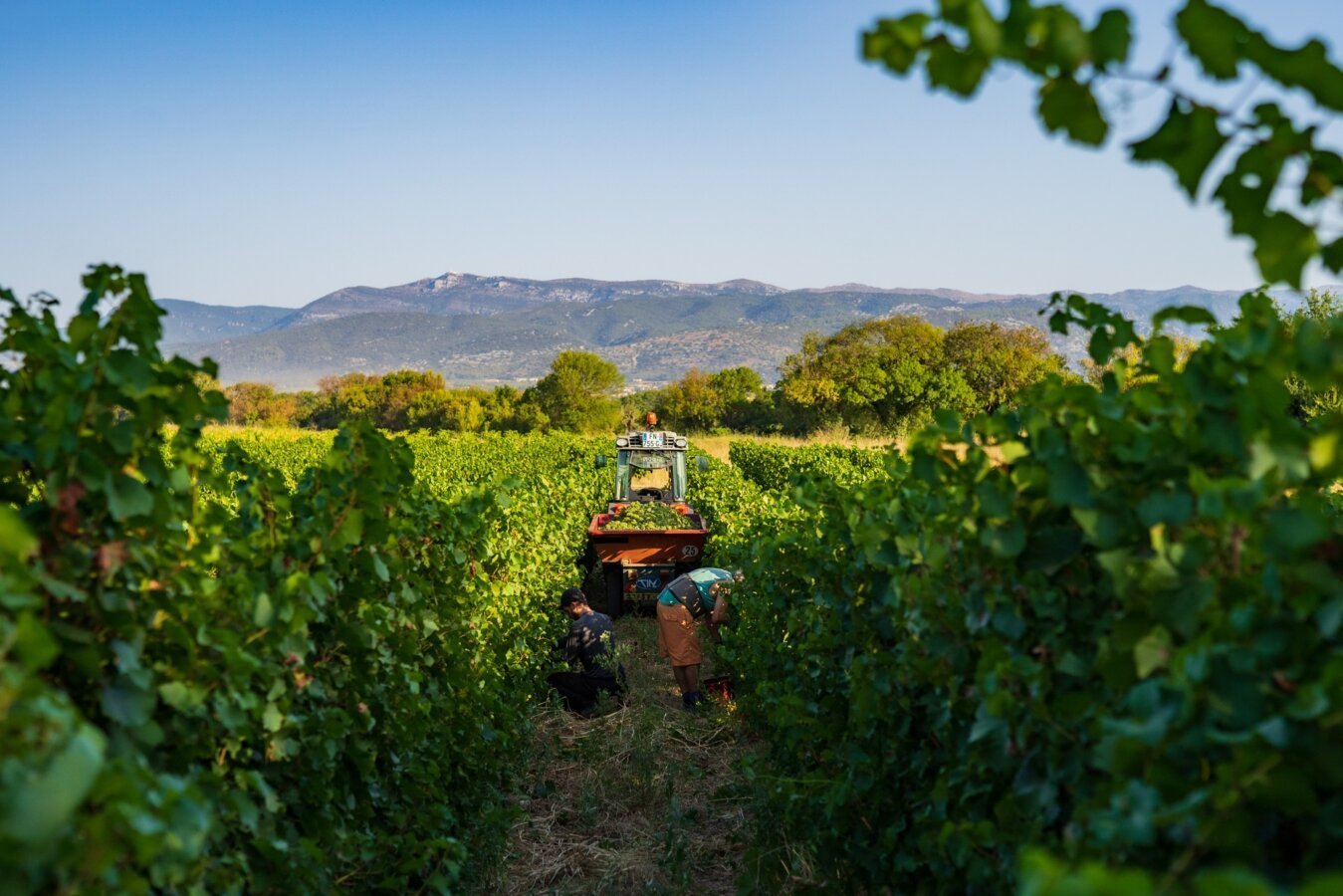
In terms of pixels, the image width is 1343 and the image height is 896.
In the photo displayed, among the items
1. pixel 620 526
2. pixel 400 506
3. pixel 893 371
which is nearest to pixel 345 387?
pixel 893 371

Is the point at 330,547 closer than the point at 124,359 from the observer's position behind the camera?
No

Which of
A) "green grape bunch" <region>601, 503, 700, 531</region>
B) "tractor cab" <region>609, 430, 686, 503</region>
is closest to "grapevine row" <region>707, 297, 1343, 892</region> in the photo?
"green grape bunch" <region>601, 503, 700, 531</region>

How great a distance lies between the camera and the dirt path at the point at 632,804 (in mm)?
5840

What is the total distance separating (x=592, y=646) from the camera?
9266mm

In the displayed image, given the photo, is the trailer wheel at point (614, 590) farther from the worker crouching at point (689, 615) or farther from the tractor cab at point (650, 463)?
the tractor cab at point (650, 463)

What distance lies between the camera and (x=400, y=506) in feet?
16.7

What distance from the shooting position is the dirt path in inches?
230

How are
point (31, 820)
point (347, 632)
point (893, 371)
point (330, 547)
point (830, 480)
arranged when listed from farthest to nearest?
point (893, 371) < point (830, 480) < point (347, 632) < point (330, 547) < point (31, 820)

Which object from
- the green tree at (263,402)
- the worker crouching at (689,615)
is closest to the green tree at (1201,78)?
the worker crouching at (689,615)

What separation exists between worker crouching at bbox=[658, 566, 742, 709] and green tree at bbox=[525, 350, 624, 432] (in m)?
82.6

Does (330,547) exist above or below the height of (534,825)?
above

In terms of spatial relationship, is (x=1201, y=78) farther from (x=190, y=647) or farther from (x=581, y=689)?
(x=581, y=689)

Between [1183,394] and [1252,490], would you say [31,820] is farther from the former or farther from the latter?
[1183,394]

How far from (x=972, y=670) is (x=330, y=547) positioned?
226 cm
